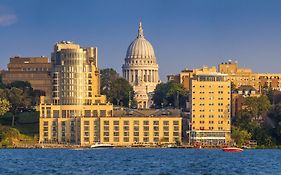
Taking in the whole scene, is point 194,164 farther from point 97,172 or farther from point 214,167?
point 97,172

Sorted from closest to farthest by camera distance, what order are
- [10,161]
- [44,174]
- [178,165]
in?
[44,174] < [178,165] < [10,161]

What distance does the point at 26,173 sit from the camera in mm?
121875

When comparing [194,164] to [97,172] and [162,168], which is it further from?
[97,172]

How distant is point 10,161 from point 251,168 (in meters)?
37.2

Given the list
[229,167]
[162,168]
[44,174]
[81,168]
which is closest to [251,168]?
[229,167]

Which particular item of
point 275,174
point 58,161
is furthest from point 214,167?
point 58,161

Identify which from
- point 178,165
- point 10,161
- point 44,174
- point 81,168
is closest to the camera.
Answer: point 44,174

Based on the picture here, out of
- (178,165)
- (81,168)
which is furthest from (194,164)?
(81,168)

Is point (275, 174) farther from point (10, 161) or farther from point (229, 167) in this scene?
point (10, 161)

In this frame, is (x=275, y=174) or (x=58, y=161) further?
(x=58, y=161)

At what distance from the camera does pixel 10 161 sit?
154250 millimetres

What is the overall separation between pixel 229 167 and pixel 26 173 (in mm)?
31522

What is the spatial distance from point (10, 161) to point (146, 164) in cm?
2202

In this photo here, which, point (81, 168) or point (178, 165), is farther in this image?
point (178, 165)
